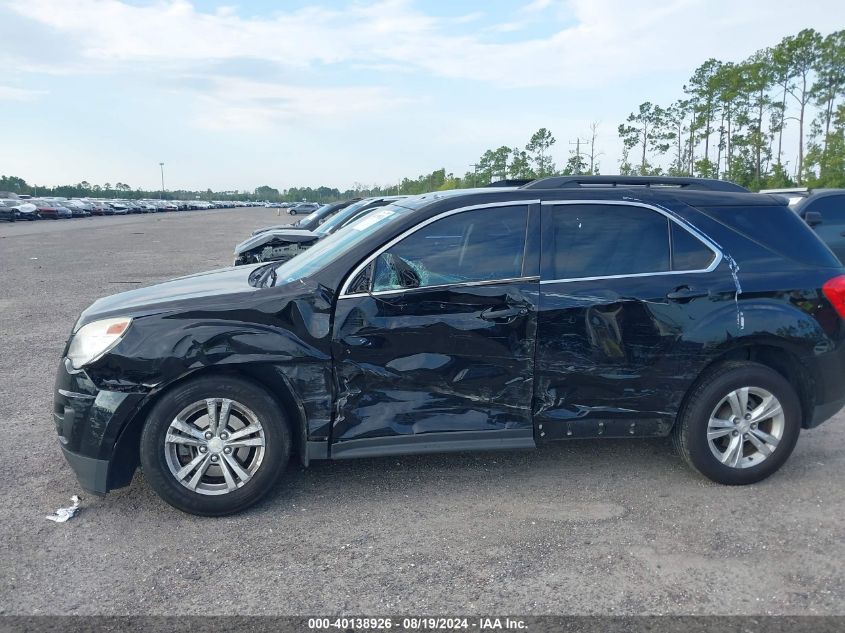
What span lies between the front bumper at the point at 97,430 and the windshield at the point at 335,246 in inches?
46.7

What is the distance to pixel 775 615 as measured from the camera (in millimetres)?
3031

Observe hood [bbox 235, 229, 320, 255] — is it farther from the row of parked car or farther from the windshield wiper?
the row of parked car

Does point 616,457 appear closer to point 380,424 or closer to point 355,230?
point 380,424

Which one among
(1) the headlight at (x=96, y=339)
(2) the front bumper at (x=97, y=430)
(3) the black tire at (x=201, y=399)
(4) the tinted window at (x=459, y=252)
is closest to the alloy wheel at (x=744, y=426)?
(4) the tinted window at (x=459, y=252)

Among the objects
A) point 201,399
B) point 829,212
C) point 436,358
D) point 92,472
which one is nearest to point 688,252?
point 436,358

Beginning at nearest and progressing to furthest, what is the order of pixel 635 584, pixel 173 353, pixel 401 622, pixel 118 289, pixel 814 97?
pixel 401 622
pixel 635 584
pixel 173 353
pixel 118 289
pixel 814 97

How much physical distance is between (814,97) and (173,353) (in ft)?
157

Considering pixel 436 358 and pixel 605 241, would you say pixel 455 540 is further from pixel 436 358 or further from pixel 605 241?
pixel 605 241

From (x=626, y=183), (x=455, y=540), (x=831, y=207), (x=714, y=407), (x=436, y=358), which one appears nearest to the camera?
(x=455, y=540)

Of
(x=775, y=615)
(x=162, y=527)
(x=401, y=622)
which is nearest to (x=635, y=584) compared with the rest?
(x=775, y=615)

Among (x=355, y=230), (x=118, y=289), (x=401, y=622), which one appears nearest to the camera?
(x=401, y=622)

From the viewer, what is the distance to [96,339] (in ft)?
12.8

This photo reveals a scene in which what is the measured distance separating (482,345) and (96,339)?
7.11 feet

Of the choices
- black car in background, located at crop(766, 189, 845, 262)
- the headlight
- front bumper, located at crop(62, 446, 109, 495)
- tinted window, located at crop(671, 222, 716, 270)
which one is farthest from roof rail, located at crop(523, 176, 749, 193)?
black car in background, located at crop(766, 189, 845, 262)
